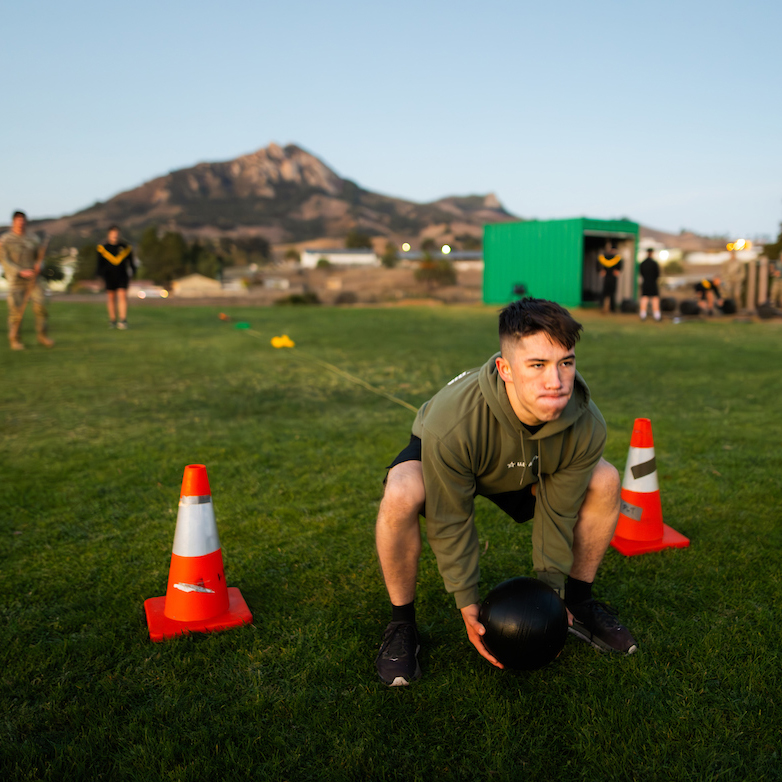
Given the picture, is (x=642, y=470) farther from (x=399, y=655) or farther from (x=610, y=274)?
(x=610, y=274)

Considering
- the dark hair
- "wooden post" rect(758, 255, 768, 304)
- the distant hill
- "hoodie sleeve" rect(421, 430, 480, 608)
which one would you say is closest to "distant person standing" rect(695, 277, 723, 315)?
"wooden post" rect(758, 255, 768, 304)

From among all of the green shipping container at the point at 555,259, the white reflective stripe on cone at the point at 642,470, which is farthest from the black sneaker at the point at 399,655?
the green shipping container at the point at 555,259

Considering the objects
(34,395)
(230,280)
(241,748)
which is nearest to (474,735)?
(241,748)

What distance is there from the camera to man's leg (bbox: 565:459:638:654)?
251 centimetres

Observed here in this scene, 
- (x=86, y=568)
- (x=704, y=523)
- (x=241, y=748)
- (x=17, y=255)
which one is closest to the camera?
(x=241, y=748)

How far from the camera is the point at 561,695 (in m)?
2.23

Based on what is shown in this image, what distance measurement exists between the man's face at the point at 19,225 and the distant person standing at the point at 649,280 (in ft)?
46.0

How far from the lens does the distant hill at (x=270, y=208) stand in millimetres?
126312

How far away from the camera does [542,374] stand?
7.16 feet

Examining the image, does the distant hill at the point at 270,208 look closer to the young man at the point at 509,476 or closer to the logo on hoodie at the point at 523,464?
the young man at the point at 509,476

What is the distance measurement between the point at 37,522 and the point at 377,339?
10512 millimetres

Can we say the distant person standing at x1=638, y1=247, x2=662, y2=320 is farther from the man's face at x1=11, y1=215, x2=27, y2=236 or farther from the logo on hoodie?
the logo on hoodie

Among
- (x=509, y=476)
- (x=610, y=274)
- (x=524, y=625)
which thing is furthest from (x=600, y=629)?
(x=610, y=274)

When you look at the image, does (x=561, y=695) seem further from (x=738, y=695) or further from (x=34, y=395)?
(x=34, y=395)
